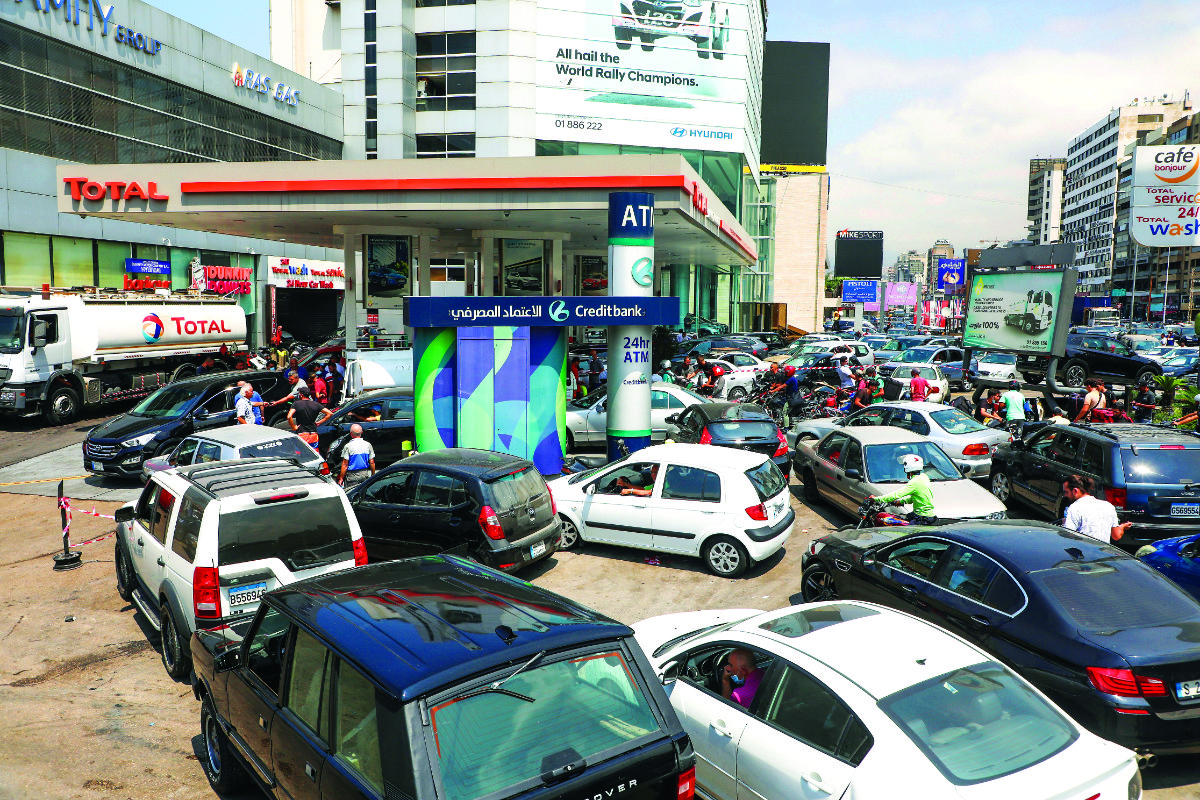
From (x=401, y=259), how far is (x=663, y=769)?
83.4 ft

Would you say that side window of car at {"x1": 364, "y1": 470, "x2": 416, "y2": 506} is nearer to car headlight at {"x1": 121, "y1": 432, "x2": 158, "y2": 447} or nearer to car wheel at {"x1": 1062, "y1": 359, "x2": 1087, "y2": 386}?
car headlight at {"x1": 121, "y1": 432, "x2": 158, "y2": 447}

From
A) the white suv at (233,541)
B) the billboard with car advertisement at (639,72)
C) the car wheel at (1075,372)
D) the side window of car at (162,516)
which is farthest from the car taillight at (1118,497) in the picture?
the billboard with car advertisement at (639,72)

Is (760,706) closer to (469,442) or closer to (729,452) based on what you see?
(729,452)

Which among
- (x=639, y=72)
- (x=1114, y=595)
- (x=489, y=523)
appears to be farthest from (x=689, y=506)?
(x=639, y=72)

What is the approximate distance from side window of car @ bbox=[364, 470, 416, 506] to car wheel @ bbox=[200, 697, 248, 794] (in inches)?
166

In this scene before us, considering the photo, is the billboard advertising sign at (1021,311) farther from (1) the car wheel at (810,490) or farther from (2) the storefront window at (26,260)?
(2) the storefront window at (26,260)

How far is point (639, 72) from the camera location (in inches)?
1649

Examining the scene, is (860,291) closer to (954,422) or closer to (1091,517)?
(954,422)

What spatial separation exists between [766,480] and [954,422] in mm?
5634

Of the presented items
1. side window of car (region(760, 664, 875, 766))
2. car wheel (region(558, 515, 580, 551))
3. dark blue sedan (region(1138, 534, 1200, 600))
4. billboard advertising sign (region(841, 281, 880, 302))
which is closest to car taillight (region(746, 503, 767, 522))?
car wheel (region(558, 515, 580, 551))

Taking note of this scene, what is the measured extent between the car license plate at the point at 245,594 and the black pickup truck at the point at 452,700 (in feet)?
7.19

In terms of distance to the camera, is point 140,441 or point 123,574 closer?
point 123,574

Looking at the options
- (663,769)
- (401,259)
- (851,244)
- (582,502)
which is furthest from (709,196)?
(851,244)

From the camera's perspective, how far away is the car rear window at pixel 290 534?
22.9 feet
